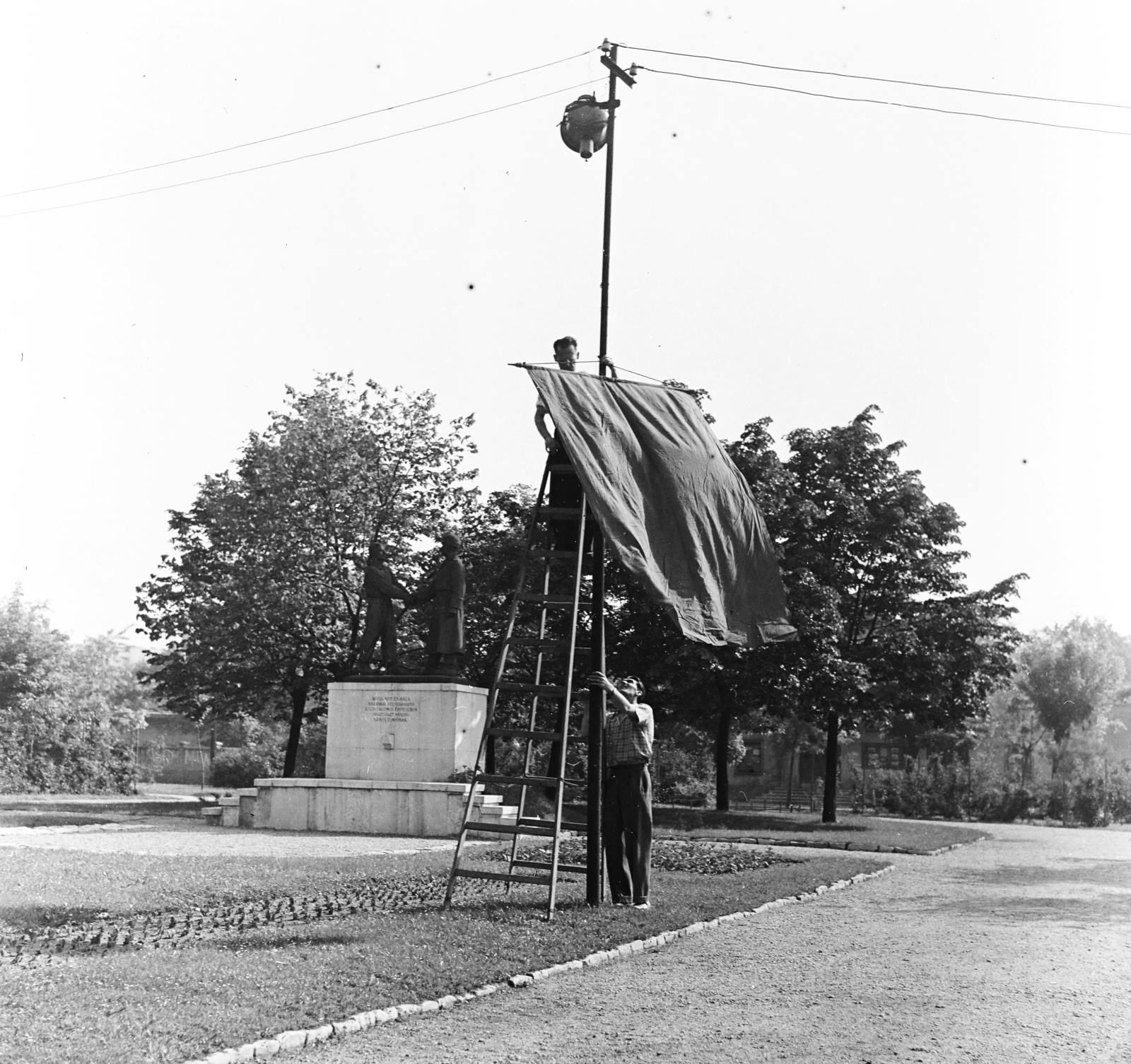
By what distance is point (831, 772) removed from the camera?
1352 inches

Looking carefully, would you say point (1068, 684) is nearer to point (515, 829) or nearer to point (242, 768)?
point (242, 768)

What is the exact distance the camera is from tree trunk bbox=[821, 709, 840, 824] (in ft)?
109

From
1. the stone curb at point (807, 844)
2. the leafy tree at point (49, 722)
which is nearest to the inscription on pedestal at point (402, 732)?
the stone curb at point (807, 844)

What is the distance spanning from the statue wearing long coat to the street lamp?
10726mm

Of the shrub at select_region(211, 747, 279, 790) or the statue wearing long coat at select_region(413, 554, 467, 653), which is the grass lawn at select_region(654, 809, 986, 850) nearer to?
the statue wearing long coat at select_region(413, 554, 467, 653)

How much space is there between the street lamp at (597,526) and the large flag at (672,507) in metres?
0.97

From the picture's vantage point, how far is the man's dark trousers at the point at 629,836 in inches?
452

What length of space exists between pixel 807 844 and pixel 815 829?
6.69 meters

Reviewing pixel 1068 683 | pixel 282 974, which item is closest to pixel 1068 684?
pixel 1068 683

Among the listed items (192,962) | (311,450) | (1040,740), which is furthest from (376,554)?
(1040,740)

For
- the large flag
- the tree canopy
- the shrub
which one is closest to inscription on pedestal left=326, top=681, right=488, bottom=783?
the large flag

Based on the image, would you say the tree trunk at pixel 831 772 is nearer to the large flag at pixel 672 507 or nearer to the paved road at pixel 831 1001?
the paved road at pixel 831 1001

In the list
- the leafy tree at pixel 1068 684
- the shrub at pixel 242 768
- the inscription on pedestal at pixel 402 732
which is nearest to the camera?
the inscription on pedestal at pixel 402 732

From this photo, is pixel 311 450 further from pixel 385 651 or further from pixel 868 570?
pixel 868 570
